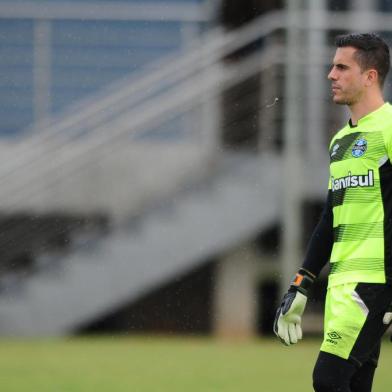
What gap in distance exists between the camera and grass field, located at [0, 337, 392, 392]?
345 inches

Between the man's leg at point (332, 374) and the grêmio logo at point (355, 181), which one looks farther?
the grêmio logo at point (355, 181)

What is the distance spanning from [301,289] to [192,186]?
853 centimetres

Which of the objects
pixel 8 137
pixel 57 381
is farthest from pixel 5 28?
pixel 57 381

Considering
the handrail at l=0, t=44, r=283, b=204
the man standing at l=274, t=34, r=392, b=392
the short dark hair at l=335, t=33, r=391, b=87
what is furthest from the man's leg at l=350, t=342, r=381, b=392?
the handrail at l=0, t=44, r=283, b=204

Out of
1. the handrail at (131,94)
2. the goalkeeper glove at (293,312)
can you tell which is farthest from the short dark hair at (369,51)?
the handrail at (131,94)

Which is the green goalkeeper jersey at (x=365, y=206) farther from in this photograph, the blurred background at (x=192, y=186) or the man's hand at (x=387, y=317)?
the blurred background at (x=192, y=186)

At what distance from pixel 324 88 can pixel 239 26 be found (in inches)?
44.5

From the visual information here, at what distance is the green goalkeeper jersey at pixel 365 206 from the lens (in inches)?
194

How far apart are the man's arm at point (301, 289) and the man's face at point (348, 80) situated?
0.35 m

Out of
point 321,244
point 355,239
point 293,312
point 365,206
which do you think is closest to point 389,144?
point 365,206

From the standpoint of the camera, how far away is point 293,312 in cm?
514

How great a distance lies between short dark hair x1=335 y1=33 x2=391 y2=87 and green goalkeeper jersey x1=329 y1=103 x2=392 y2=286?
0.17m

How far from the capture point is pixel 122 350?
12.1 metres

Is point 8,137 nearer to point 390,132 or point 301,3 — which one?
point 301,3
